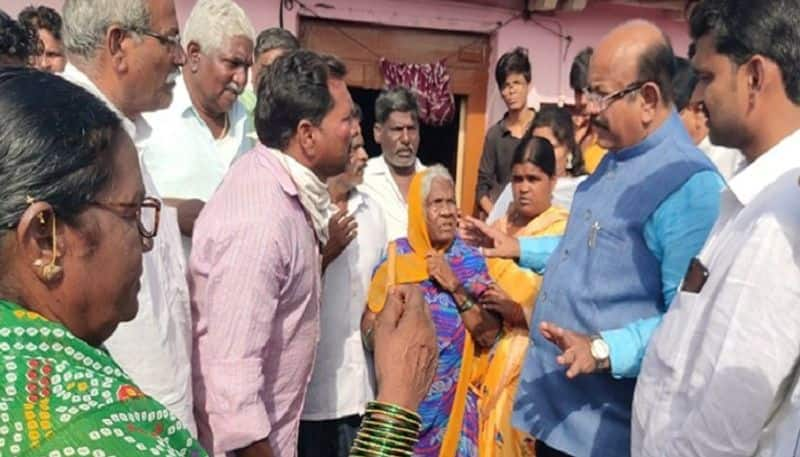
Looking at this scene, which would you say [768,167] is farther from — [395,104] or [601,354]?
[395,104]

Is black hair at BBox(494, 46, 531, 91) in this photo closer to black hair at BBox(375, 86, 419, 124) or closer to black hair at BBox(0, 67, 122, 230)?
black hair at BBox(375, 86, 419, 124)

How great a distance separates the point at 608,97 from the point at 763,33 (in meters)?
0.70

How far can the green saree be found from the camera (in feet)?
3.78

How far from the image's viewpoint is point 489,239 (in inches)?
145

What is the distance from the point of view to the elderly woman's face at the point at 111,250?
1.33m

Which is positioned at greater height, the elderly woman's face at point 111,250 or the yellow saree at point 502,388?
the elderly woman's face at point 111,250

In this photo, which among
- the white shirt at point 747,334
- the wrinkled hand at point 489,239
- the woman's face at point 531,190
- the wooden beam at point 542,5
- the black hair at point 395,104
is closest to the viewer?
the white shirt at point 747,334

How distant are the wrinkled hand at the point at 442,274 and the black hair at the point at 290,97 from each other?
54.5 inches

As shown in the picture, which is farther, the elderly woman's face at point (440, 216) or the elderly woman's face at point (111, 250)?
the elderly woman's face at point (440, 216)

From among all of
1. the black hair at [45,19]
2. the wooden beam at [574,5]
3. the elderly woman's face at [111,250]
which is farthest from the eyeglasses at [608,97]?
the wooden beam at [574,5]

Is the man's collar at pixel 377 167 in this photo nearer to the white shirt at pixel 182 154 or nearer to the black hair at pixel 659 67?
the white shirt at pixel 182 154

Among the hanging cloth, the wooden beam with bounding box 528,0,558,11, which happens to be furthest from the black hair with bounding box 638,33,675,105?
the wooden beam with bounding box 528,0,558,11

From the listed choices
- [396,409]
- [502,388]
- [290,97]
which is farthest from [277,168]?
[502,388]

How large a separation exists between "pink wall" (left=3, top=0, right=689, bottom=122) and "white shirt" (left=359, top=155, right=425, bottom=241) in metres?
2.70
